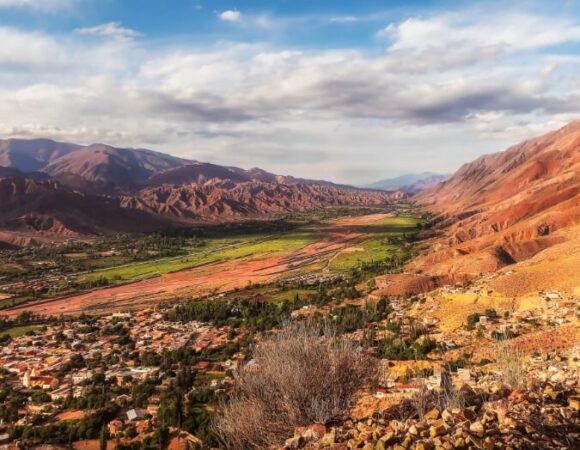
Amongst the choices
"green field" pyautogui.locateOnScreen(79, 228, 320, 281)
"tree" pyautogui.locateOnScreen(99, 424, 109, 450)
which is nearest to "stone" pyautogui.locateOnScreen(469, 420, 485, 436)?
"tree" pyautogui.locateOnScreen(99, 424, 109, 450)

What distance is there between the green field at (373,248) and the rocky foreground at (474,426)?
69358 millimetres

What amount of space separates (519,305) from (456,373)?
15.1 metres

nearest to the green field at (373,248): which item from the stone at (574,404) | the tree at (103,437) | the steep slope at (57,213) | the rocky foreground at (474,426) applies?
the tree at (103,437)

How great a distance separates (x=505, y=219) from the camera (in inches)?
3211

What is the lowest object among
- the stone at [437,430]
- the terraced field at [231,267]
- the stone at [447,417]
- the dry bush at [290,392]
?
the terraced field at [231,267]

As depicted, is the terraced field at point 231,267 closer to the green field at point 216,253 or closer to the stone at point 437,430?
the green field at point 216,253

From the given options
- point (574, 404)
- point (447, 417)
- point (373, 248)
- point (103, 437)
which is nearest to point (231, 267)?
point (373, 248)

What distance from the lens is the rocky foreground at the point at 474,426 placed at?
30.5 ft

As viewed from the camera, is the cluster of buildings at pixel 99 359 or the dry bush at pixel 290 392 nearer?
the dry bush at pixel 290 392

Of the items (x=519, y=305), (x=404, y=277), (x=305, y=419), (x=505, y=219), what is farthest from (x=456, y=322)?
(x=505, y=219)

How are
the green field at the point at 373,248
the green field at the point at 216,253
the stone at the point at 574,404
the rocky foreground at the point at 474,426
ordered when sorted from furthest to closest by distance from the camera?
the green field at the point at 216,253 → the green field at the point at 373,248 → the stone at the point at 574,404 → the rocky foreground at the point at 474,426

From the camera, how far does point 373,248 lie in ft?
336

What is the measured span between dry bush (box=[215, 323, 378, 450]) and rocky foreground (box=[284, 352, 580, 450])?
58.1 inches

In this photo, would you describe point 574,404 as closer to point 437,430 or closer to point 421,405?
point 421,405
